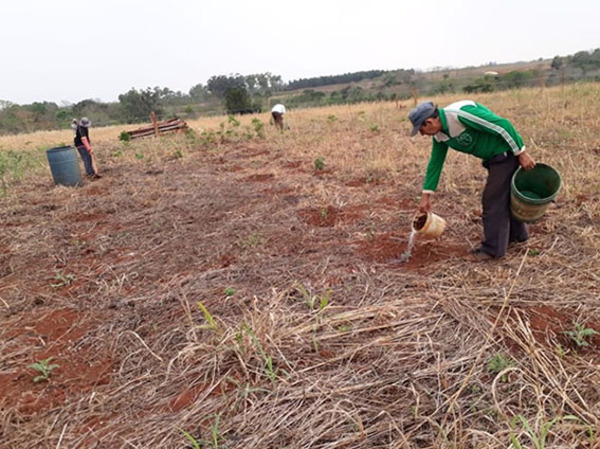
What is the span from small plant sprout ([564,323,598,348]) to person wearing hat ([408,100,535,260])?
86 cm

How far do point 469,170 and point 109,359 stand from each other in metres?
4.87

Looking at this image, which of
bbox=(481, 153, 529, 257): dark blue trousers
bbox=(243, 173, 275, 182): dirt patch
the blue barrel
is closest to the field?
bbox=(481, 153, 529, 257): dark blue trousers

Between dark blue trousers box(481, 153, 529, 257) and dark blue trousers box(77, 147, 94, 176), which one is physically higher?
dark blue trousers box(77, 147, 94, 176)

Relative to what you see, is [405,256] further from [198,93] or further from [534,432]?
[198,93]

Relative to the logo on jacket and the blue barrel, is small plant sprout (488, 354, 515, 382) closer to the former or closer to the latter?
the logo on jacket

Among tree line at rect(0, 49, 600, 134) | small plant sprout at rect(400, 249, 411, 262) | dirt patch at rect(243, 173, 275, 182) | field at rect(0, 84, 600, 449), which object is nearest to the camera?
field at rect(0, 84, 600, 449)

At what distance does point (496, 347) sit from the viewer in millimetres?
1954

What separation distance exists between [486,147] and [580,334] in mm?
1314

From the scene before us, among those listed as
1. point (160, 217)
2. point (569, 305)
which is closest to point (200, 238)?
point (160, 217)

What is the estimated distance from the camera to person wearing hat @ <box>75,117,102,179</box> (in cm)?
682

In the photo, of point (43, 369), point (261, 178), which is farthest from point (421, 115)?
point (261, 178)

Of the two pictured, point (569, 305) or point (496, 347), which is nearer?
point (496, 347)

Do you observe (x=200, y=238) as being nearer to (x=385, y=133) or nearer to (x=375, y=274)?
(x=375, y=274)

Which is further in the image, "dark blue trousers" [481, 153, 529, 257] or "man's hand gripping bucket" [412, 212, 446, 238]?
"man's hand gripping bucket" [412, 212, 446, 238]
